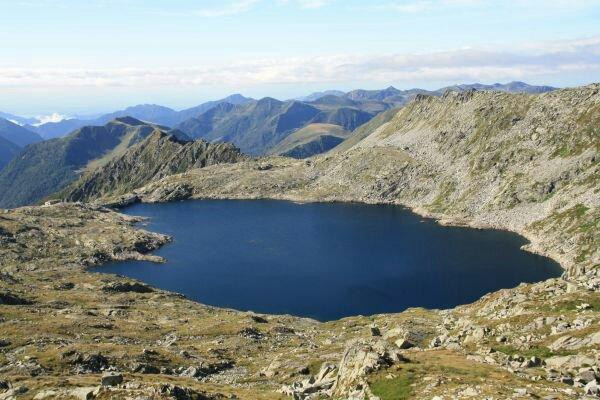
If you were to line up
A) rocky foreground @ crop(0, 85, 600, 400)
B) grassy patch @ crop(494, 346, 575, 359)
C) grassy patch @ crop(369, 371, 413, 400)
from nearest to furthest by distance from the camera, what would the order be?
grassy patch @ crop(369, 371, 413, 400) → rocky foreground @ crop(0, 85, 600, 400) → grassy patch @ crop(494, 346, 575, 359)

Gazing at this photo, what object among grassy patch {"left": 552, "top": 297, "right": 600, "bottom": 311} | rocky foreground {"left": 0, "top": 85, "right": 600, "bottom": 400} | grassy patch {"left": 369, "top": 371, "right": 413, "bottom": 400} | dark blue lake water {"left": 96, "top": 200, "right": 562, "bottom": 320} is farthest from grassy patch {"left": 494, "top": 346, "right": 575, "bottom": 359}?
dark blue lake water {"left": 96, "top": 200, "right": 562, "bottom": 320}

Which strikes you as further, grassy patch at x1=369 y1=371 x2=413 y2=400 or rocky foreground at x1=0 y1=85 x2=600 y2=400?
rocky foreground at x1=0 y1=85 x2=600 y2=400

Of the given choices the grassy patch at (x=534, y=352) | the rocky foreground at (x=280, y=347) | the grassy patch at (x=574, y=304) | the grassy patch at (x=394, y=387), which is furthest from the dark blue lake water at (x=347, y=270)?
the grassy patch at (x=394, y=387)

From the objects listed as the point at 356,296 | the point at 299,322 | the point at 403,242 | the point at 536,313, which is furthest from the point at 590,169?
the point at 536,313

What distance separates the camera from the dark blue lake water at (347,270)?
433 feet

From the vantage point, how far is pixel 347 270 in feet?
519

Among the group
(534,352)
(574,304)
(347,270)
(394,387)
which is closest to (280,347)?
(534,352)

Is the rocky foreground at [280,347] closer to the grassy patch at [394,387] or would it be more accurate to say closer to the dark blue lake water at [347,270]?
the grassy patch at [394,387]

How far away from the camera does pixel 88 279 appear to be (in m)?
128

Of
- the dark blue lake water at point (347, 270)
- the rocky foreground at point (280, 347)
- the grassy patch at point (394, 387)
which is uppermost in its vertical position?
the grassy patch at point (394, 387)

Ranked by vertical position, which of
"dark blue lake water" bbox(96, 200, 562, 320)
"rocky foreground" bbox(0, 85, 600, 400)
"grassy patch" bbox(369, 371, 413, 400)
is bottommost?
"dark blue lake water" bbox(96, 200, 562, 320)

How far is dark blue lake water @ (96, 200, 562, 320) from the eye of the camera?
132125 millimetres

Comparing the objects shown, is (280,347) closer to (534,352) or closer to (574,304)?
(534,352)

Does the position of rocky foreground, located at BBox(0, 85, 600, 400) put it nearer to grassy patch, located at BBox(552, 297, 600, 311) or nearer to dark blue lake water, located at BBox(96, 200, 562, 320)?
grassy patch, located at BBox(552, 297, 600, 311)
